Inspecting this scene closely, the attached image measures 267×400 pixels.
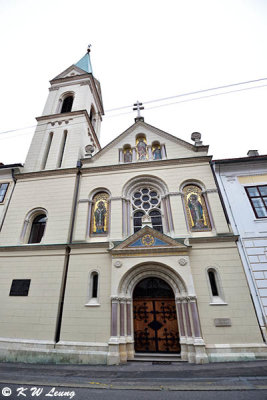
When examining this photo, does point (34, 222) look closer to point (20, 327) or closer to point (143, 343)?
point (20, 327)

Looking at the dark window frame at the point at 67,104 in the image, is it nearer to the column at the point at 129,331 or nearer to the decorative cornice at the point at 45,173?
the decorative cornice at the point at 45,173

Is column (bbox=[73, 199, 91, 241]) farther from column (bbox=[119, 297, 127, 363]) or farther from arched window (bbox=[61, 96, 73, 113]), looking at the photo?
arched window (bbox=[61, 96, 73, 113])

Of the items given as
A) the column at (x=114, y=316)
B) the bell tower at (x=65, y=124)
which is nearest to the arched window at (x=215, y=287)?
the column at (x=114, y=316)

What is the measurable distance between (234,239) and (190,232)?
2073 mm

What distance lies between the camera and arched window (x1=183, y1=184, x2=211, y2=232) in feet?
33.0

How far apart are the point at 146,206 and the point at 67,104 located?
1411cm

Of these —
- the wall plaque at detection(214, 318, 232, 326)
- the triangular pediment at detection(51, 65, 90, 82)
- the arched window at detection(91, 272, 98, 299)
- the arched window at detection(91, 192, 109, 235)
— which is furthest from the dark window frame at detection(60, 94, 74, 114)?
the wall plaque at detection(214, 318, 232, 326)

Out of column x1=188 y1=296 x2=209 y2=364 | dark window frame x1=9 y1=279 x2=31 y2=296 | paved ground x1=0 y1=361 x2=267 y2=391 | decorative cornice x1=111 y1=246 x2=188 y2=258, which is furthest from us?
dark window frame x1=9 y1=279 x2=31 y2=296

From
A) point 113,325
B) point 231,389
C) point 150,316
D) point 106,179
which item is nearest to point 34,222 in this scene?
Result: point 106,179

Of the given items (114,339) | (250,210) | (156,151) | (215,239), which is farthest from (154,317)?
(156,151)

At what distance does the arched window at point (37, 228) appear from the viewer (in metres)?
11.5

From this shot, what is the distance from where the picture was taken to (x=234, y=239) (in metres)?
9.18

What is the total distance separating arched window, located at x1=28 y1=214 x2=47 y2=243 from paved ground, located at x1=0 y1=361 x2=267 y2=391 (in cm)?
589

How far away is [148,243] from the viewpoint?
9320 mm
